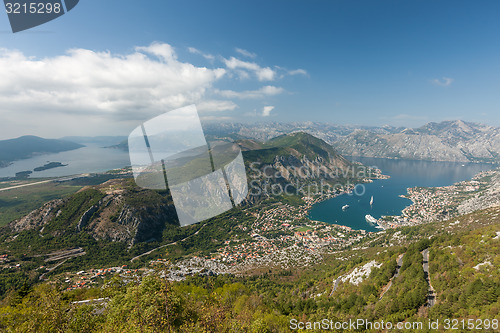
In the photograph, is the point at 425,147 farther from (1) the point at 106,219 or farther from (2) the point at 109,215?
(1) the point at 106,219

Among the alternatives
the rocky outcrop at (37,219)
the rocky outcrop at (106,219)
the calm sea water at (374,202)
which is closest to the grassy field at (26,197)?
the rocky outcrop at (37,219)

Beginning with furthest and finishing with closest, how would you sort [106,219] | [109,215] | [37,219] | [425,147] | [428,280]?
1. [425,147]
2. [109,215]
3. [106,219]
4. [37,219]
5. [428,280]

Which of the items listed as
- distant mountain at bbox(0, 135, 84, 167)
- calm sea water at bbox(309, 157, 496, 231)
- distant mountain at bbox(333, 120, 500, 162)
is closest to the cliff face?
calm sea water at bbox(309, 157, 496, 231)

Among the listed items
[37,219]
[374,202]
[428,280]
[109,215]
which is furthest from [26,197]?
[374,202]

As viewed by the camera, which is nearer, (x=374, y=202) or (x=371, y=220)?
(x=371, y=220)

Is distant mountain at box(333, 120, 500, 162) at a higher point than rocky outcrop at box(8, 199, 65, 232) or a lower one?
higher

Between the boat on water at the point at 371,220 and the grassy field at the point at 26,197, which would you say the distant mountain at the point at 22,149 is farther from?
the boat on water at the point at 371,220

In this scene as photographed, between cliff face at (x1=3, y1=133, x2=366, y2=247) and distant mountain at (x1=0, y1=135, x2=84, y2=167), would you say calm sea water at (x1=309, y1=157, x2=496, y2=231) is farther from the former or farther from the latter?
distant mountain at (x1=0, y1=135, x2=84, y2=167)

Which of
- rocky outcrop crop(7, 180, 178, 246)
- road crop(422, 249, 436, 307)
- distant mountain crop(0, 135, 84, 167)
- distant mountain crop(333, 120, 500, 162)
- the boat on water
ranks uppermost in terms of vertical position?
distant mountain crop(0, 135, 84, 167)

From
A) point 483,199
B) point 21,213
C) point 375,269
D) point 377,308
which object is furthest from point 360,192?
point 21,213
